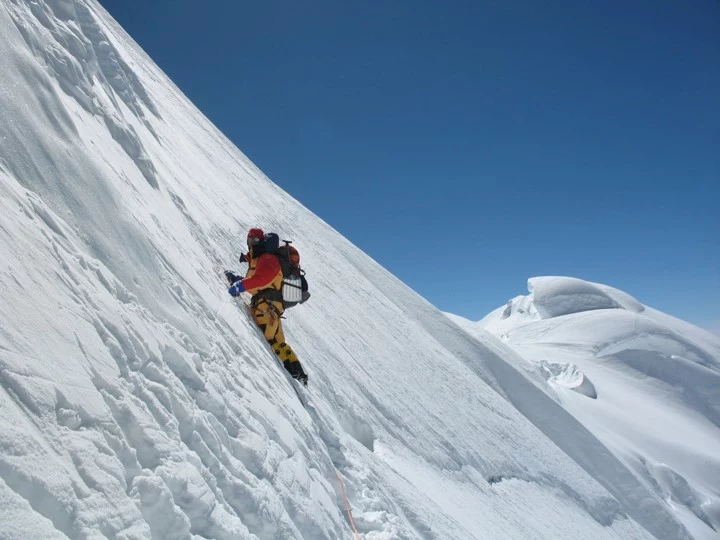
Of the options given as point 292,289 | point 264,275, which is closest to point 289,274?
point 292,289

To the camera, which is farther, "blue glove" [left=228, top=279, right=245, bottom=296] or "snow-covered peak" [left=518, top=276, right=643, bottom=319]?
"snow-covered peak" [left=518, top=276, right=643, bottom=319]

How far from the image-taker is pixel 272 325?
20.9 feet

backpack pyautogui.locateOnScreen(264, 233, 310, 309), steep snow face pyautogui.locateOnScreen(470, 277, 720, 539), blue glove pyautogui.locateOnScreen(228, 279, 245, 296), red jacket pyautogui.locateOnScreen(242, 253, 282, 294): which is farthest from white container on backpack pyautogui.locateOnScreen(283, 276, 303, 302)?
steep snow face pyautogui.locateOnScreen(470, 277, 720, 539)

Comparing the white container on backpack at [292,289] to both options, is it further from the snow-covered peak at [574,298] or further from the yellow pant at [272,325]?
the snow-covered peak at [574,298]

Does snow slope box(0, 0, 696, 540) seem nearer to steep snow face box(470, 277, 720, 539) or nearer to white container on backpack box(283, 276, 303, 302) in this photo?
white container on backpack box(283, 276, 303, 302)

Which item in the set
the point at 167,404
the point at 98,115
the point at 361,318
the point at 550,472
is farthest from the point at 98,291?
the point at 550,472

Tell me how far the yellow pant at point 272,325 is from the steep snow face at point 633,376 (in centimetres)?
1892

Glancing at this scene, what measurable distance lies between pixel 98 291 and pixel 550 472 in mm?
→ 14228

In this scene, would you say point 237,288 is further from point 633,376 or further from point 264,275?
point 633,376

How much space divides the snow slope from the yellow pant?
0.82ft

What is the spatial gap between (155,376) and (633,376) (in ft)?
134

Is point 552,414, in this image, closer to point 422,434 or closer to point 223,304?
point 422,434

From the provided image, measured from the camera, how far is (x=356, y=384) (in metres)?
9.06

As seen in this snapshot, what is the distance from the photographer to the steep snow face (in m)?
23.6
